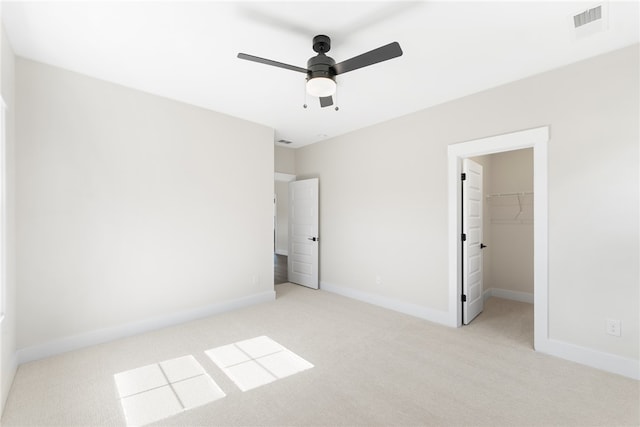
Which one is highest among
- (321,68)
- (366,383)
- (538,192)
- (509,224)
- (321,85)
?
(321,68)

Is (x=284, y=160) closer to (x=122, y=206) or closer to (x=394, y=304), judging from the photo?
(x=122, y=206)

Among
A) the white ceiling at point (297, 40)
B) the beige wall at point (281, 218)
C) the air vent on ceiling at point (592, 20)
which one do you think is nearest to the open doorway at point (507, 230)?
the white ceiling at point (297, 40)

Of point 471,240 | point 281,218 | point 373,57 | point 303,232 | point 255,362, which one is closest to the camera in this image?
point 373,57

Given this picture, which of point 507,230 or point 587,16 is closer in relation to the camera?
point 587,16

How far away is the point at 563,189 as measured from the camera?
2857 millimetres

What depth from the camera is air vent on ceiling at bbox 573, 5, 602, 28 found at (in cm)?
205

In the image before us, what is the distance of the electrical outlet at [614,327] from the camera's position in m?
2.58

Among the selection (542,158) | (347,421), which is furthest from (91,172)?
(542,158)

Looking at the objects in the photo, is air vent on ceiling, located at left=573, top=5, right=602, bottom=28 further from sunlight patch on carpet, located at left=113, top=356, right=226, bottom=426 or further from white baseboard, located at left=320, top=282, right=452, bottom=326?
sunlight patch on carpet, located at left=113, top=356, right=226, bottom=426

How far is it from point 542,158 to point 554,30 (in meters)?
1.15

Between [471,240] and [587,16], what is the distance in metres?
2.47

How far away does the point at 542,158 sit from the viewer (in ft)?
9.71

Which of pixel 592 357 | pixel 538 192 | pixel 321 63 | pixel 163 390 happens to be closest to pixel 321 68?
pixel 321 63

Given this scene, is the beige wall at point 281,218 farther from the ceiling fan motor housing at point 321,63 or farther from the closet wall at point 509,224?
the ceiling fan motor housing at point 321,63
